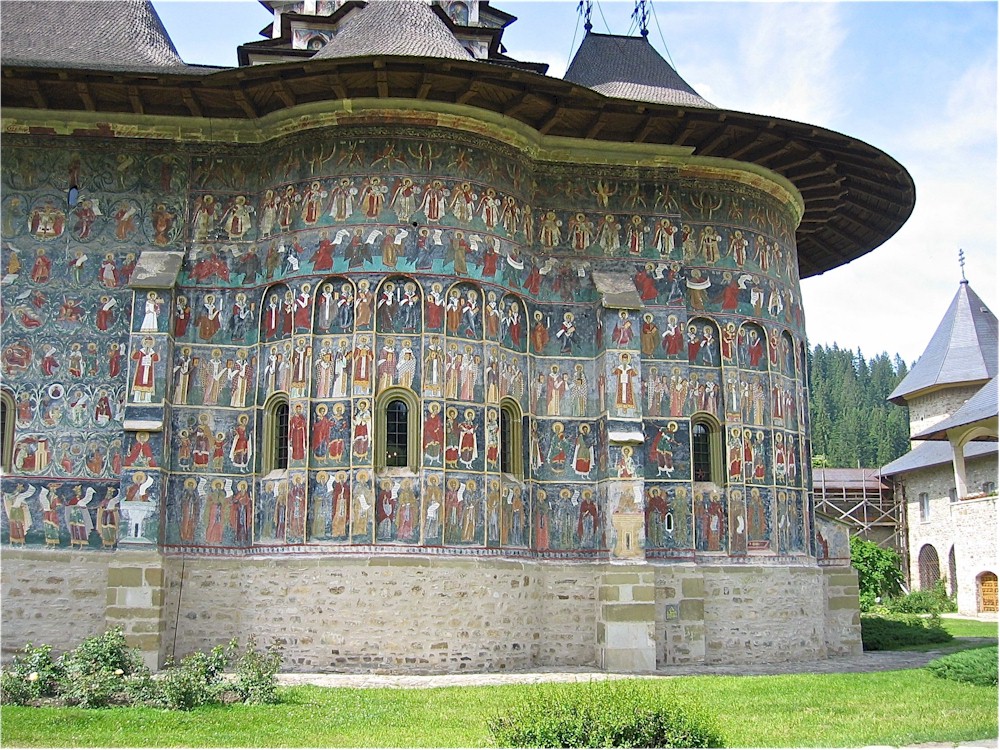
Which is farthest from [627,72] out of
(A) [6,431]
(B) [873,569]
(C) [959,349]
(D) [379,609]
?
(C) [959,349]

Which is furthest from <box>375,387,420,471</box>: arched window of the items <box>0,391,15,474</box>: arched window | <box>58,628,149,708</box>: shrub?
<box>0,391,15,474</box>: arched window

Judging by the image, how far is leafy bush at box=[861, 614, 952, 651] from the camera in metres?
19.6

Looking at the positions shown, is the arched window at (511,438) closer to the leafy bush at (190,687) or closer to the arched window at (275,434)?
the arched window at (275,434)

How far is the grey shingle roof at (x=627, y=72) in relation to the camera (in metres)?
18.4

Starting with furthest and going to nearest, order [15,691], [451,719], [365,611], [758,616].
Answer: [758,616] → [365,611] → [15,691] → [451,719]

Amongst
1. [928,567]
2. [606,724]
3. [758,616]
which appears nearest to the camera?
[606,724]

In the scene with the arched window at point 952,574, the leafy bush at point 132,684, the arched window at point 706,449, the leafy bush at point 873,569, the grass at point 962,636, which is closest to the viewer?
the leafy bush at point 132,684

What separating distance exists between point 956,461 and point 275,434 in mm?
24018

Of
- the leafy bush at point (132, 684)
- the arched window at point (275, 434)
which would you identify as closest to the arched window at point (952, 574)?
the arched window at point (275, 434)

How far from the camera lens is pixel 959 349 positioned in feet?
121

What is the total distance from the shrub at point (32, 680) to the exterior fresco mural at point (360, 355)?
322 cm

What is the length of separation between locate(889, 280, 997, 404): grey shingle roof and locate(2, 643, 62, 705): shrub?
30931 millimetres

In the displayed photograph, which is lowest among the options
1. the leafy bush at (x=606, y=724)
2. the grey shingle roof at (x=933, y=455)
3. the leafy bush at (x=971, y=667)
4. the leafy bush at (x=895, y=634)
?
the leafy bush at (x=895, y=634)

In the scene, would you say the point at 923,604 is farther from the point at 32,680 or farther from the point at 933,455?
the point at 32,680
